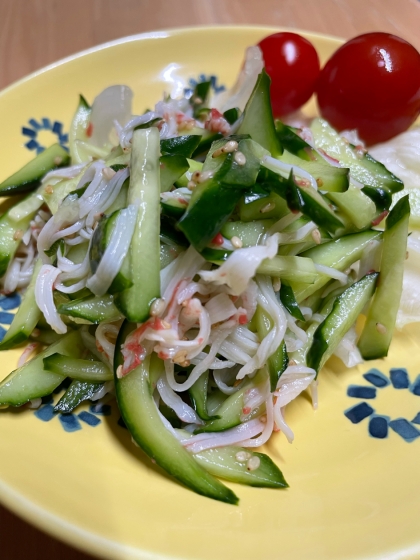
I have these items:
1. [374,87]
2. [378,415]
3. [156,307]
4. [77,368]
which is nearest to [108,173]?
[156,307]

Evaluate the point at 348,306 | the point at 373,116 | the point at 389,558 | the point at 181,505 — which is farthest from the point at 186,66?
the point at 389,558

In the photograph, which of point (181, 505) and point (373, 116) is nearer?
point (181, 505)

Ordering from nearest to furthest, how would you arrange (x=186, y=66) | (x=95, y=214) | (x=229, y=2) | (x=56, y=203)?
(x=95, y=214)
(x=56, y=203)
(x=186, y=66)
(x=229, y=2)

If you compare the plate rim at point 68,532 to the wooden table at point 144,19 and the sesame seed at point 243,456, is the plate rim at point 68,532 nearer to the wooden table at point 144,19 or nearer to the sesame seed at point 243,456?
the sesame seed at point 243,456

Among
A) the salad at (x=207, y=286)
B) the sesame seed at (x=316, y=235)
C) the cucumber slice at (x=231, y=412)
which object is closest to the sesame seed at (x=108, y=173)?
the salad at (x=207, y=286)

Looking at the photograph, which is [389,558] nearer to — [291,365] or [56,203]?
[291,365]

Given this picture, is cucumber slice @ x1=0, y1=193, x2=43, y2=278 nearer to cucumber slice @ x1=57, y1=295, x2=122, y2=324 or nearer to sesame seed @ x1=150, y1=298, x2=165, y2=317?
cucumber slice @ x1=57, y1=295, x2=122, y2=324
